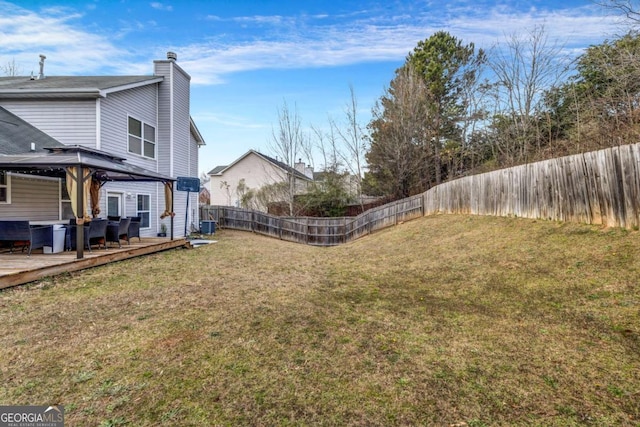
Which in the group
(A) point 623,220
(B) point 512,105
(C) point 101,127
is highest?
(B) point 512,105

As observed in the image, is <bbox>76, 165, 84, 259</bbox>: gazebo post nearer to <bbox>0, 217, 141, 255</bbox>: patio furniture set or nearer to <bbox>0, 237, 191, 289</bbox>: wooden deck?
<bbox>0, 237, 191, 289</bbox>: wooden deck

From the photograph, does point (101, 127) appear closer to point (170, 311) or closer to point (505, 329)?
point (170, 311)

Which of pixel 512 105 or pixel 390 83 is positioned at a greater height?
pixel 390 83

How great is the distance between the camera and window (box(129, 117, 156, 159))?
1114cm

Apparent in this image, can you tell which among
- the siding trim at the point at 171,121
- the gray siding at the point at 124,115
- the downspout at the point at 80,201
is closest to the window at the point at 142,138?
the gray siding at the point at 124,115

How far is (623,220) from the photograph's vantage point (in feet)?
17.8

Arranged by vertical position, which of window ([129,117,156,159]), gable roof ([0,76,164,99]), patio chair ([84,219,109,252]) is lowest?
patio chair ([84,219,109,252])

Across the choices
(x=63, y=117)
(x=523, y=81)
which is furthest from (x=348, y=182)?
(x=63, y=117)

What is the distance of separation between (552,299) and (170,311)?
5.40 meters

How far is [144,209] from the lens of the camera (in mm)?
12094

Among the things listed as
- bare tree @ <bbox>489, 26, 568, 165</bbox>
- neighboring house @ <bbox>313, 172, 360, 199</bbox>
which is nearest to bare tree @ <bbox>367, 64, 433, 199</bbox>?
neighboring house @ <bbox>313, 172, 360, 199</bbox>

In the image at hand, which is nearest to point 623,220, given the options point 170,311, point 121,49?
point 170,311

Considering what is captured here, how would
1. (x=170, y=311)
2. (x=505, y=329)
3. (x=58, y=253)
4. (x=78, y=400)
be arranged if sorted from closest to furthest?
(x=78, y=400), (x=505, y=329), (x=170, y=311), (x=58, y=253)

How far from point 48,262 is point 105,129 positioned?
519cm
